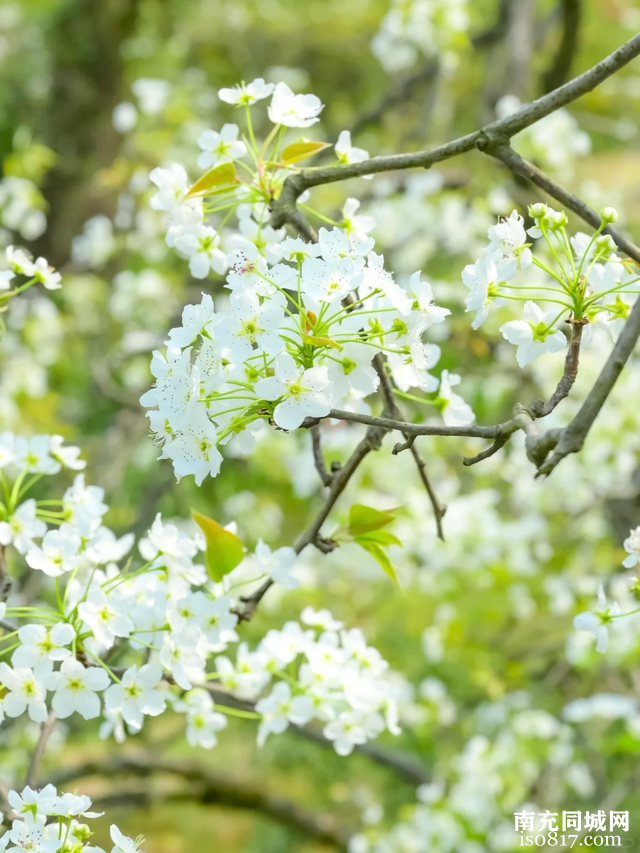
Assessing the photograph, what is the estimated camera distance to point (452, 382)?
80cm

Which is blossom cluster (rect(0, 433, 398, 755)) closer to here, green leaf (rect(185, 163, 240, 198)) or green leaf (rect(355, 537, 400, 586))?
green leaf (rect(355, 537, 400, 586))

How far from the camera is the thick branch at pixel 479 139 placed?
66 cm

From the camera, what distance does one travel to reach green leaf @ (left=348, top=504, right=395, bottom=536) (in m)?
0.80

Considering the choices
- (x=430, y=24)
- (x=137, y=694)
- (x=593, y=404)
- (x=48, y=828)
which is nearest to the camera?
(x=593, y=404)

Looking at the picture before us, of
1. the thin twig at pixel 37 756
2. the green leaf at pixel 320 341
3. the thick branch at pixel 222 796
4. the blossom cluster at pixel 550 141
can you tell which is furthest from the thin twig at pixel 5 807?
the blossom cluster at pixel 550 141

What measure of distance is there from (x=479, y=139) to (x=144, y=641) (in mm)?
499

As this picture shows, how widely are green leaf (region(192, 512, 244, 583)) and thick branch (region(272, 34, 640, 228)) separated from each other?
0.28m

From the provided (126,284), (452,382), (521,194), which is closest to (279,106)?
(452,382)

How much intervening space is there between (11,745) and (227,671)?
168cm

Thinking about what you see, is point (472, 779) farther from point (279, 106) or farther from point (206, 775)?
point (279, 106)

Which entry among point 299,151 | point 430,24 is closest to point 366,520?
point 299,151

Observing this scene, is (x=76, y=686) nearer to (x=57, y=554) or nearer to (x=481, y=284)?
(x=57, y=554)

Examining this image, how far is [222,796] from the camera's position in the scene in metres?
2.32

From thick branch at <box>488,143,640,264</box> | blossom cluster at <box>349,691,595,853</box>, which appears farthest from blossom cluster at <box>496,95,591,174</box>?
thick branch at <box>488,143,640,264</box>
